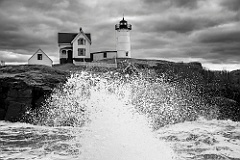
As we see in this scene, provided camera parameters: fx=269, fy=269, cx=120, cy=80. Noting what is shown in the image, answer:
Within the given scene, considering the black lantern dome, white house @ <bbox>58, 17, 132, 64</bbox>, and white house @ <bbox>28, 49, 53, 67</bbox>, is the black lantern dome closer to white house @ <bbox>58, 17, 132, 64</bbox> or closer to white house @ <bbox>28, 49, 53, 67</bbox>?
white house @ <bbox>58, 17, 132, 64</bbox>

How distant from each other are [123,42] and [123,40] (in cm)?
29

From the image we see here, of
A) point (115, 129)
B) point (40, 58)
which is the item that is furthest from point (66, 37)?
point (115, 129)

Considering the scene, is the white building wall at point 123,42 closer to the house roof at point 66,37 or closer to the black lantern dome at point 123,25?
the black lantern dome at point 123,25

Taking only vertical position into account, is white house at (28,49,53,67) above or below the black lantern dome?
below

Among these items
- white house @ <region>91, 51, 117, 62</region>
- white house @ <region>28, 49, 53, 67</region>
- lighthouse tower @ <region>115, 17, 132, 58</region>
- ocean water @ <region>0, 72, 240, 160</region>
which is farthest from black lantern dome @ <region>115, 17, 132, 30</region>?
ocean water @ <region>0, 72, 240, 160</region>

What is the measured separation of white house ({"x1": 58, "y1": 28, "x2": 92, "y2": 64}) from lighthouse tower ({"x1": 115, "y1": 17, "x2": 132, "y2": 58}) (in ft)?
13.9

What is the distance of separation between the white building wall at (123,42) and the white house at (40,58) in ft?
36.3

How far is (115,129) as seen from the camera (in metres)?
10.5

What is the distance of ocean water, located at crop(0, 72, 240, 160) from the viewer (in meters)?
9.13

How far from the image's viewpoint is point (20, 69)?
66.1 feet

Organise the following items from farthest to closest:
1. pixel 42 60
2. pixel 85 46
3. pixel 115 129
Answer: pixel 85 46
pixel 42 60
pixel 115 129

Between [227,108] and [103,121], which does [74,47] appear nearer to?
[227,108]

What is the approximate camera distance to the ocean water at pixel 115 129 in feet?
30.0

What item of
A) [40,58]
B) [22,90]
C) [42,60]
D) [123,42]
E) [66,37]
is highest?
[66,37]
